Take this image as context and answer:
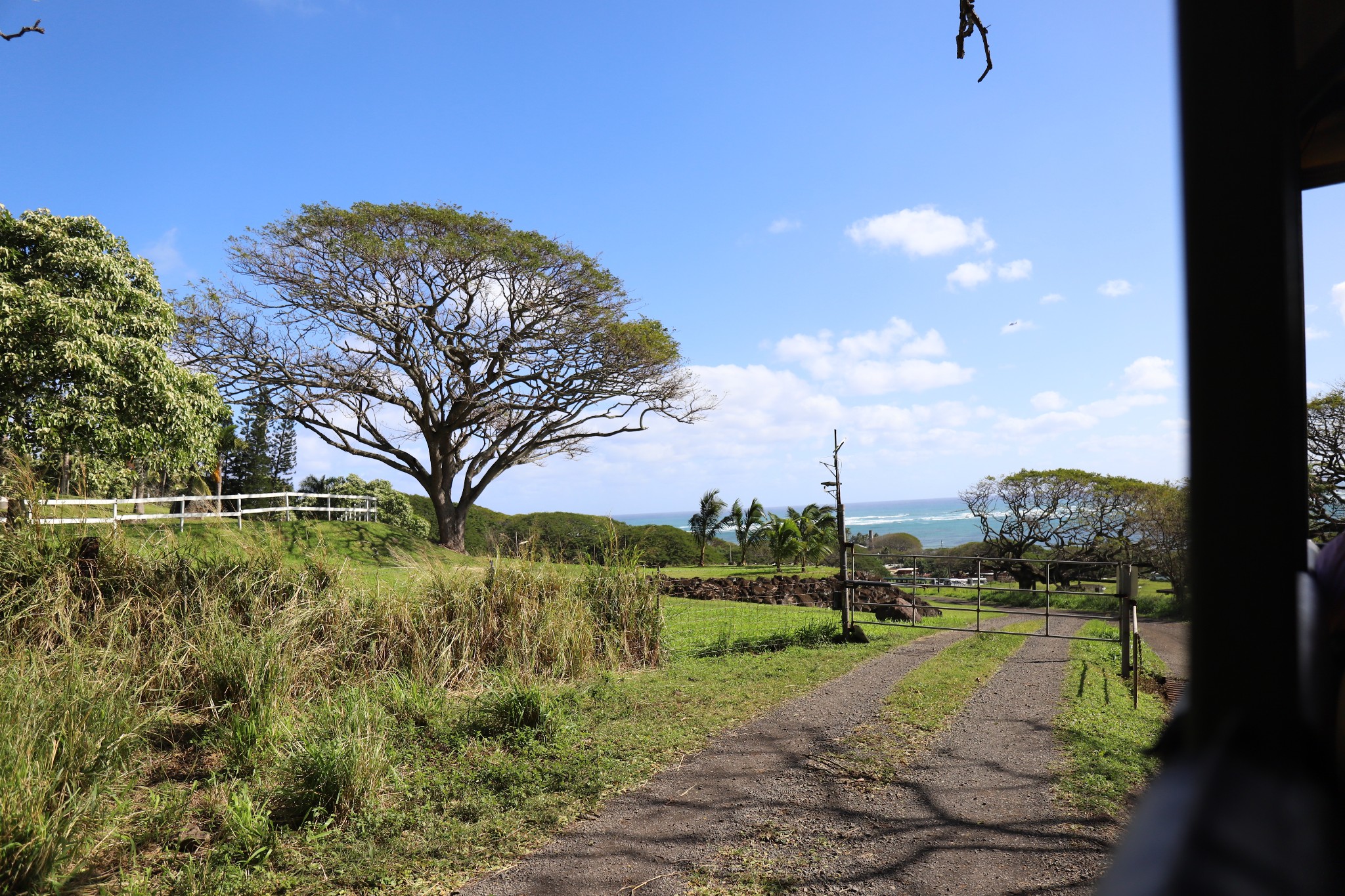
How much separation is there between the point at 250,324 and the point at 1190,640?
2175 centimetres

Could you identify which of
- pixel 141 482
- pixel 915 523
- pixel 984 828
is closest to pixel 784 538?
pixel 141 482

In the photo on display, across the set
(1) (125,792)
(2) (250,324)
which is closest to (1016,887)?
(1) (125,792)

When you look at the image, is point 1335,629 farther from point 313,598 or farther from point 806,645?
point 806,645

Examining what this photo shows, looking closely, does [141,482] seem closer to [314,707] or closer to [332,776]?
[314,707]

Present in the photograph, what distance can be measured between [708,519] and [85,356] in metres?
22.9

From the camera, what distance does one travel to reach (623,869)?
360cm

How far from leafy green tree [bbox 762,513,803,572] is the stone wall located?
19.5 ft

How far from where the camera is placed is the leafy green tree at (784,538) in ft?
88.1

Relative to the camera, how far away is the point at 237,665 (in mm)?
5266

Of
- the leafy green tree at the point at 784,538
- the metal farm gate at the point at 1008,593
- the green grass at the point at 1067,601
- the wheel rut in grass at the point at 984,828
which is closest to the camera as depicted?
the wheel rut in grass at the point at 984,828

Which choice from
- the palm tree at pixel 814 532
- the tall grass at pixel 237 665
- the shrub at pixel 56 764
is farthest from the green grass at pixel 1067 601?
the shrub at pixel 56 764

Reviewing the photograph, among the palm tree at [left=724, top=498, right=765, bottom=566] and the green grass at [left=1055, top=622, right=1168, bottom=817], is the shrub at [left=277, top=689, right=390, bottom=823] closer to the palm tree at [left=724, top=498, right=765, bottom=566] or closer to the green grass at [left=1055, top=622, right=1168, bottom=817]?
the green grass at [left=1055, top=622, right=1168, bottom=817]

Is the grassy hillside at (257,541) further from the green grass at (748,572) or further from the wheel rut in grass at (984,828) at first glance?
the green grass at (748,572)

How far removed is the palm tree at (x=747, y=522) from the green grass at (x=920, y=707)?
20.0 meters
